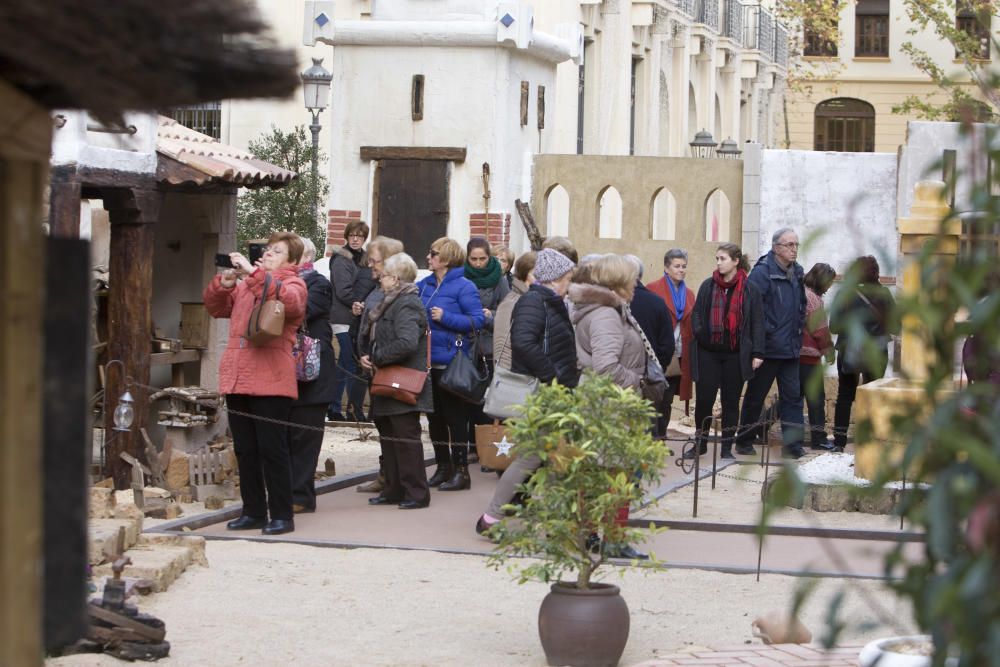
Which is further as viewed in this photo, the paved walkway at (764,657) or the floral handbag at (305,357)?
the floral handbag at (305,357)

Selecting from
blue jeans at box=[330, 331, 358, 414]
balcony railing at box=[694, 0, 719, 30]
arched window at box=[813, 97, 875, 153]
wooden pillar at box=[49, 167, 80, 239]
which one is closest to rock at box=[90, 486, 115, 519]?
wooden pillar at box=[49, 167, 80, 239]

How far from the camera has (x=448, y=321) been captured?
1202 centimetres

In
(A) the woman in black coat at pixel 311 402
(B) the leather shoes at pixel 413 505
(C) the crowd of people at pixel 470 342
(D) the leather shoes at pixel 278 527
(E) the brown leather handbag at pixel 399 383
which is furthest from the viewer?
(B) the leather shoes at pixel 413 505

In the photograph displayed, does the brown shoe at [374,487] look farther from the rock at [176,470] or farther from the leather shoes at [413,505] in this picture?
the rock at [176,470]

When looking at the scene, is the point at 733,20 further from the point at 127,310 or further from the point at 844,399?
the point at 127,310

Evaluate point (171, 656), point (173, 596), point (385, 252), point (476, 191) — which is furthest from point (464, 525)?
point (476, 191)

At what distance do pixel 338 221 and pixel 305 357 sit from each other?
7.54m

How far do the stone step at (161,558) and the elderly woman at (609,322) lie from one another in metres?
2.43

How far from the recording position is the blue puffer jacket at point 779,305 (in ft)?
47.6

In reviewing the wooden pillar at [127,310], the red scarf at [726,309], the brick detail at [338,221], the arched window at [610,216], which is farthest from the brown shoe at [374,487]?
the arched window at [610,216]

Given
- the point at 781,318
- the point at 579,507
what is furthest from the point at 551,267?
the point at 781,318

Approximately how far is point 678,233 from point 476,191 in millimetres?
2336

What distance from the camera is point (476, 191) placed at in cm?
1806

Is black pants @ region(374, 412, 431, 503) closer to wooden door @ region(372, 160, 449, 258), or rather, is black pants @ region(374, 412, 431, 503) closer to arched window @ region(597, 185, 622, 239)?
wooden door @ region(372, 160, 449, 258)
